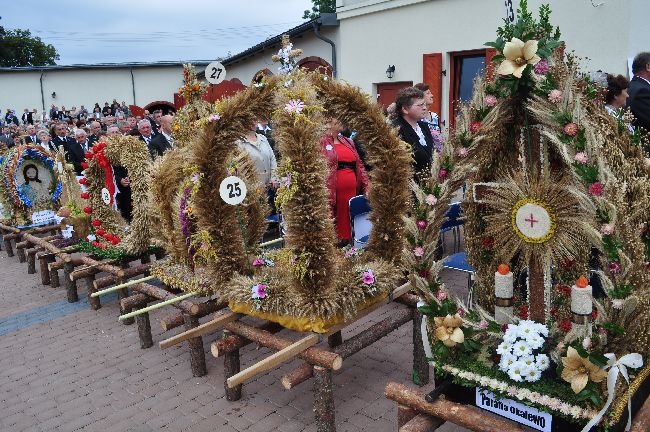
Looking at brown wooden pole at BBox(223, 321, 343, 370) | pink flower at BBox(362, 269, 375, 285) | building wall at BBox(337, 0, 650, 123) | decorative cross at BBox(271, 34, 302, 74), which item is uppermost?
building wall at BBox(337, 0, 650, 123)

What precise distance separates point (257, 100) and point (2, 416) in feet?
10.5

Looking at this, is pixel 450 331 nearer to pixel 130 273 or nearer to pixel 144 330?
pixel 144 330

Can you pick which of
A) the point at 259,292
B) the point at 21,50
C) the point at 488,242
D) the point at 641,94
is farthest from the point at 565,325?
the point at 21,50

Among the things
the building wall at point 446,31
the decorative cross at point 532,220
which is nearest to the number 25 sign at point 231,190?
the decorative cross at point 532,220

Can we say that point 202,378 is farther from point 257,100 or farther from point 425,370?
point 257,100

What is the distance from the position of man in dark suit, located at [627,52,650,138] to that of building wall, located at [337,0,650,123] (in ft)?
6.53

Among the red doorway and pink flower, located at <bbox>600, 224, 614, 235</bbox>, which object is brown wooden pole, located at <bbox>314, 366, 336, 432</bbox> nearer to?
pink flower, located at <bbox>600, 224, 614, 235</bbox>

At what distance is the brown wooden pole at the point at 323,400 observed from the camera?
344 centimetres

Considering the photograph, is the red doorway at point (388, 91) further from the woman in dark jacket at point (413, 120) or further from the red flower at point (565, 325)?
the red flower at point (565, 325)

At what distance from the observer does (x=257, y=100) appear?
3943 millimetres

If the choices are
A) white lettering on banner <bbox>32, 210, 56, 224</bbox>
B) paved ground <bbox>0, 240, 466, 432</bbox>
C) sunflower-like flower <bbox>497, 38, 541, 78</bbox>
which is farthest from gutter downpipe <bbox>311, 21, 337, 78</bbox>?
sunflower-like flower <bbox>497, 38, 541, 78</bbox>

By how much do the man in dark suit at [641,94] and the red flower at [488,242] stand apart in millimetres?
3066

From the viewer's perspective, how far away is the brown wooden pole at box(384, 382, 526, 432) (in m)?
2.62

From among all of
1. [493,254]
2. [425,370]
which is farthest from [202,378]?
[493,254]
